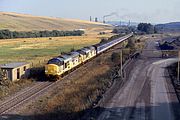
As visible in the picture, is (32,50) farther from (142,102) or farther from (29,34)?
(29,34)

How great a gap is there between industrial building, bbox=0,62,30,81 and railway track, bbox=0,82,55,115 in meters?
2.96

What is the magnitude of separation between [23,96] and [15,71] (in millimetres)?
7733

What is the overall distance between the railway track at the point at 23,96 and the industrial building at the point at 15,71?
2964 mm

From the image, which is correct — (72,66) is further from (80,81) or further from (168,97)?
(168,97)

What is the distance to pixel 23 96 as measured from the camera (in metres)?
33.6

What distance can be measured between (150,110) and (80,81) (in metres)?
15.3

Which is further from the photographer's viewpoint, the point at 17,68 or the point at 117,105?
the point at 17,68

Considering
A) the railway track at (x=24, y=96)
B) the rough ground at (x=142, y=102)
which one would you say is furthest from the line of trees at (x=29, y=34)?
the railway track at (x=24, y=96)

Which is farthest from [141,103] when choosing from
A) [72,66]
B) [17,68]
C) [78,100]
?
[72,66]

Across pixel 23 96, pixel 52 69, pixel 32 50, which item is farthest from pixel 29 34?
pixel 23 96

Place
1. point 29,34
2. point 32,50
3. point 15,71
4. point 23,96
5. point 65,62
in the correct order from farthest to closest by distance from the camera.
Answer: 1. point 29,34
2. point 32,50
3. point 65,62
4. point 15,71
5. point 23,96

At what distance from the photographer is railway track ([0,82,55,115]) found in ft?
95.8

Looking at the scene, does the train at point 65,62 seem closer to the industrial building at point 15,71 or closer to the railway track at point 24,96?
the railway track at point 24,96

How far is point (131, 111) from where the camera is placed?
26.5m
